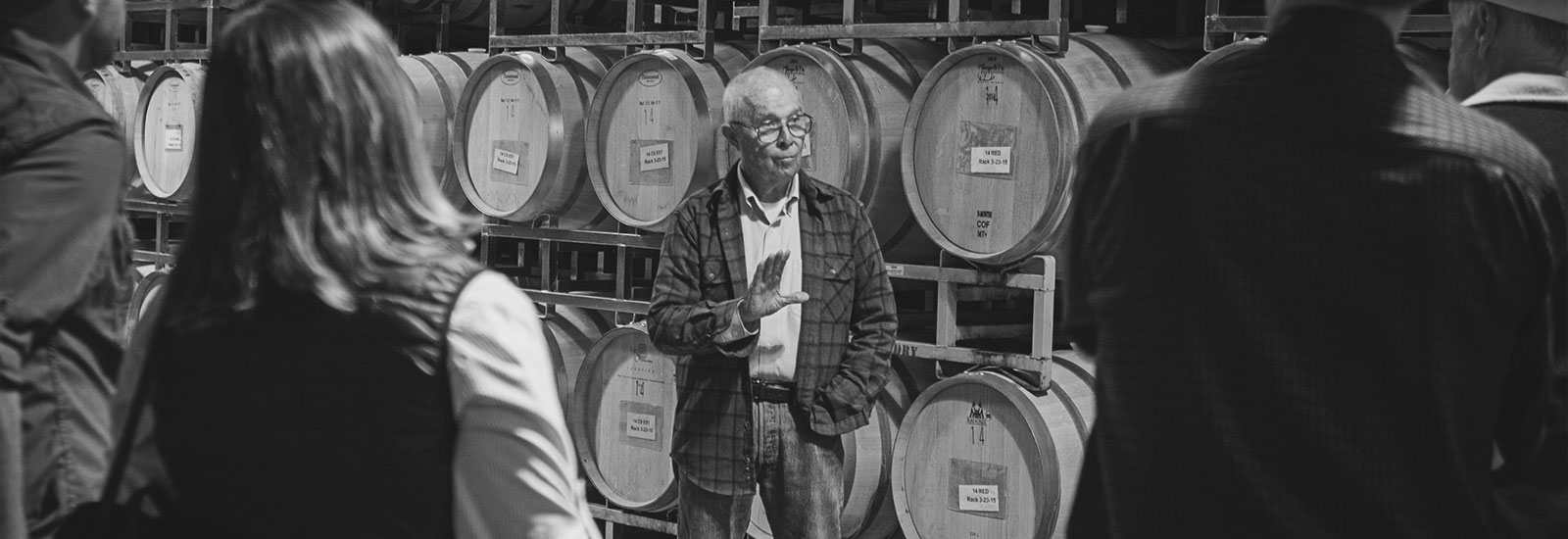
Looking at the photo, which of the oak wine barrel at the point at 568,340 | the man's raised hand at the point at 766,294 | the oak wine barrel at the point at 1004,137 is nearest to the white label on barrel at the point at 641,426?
the oak wine barrel at the point at 568,340

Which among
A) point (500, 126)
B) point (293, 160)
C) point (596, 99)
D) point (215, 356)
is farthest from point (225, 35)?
point (500, 126)

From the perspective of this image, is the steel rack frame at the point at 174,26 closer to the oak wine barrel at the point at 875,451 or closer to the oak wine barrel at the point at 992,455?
the oak wine barrel at the point at 875,451

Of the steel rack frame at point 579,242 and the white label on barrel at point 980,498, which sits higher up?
the steel rack frame at point 579,242

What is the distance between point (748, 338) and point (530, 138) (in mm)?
2401

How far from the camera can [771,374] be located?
4.74 meters

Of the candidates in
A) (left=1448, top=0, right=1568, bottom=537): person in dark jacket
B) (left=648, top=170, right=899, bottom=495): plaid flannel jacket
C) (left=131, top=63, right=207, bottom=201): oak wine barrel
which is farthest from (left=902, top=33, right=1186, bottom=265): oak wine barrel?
(left=131, top=63, right=207, bottom=201): oak wine barrel

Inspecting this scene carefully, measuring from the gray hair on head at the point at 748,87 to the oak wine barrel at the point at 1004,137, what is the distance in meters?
0.71

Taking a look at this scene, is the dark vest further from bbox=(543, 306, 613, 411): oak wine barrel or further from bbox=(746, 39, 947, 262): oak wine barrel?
bbox=(543, 306, 613, 411): oak wine barrel

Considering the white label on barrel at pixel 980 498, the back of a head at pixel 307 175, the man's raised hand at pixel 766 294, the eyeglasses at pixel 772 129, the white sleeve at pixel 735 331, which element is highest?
the eyeglasses at pixel 772 129

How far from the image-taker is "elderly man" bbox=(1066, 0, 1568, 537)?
1825 mm

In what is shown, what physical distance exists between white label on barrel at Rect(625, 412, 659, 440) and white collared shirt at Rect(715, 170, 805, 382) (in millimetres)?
1630

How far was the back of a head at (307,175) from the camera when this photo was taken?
177cm

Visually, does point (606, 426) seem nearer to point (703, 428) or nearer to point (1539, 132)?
point (703, 428)

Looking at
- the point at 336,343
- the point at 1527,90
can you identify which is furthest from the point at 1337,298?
the point at 336,343
